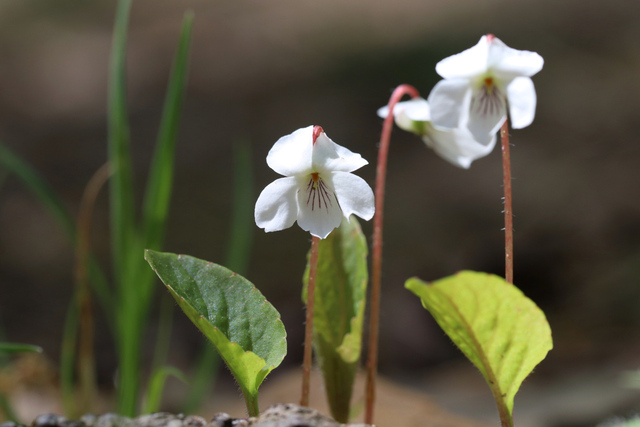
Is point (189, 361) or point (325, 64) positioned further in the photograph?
point (325, 64)

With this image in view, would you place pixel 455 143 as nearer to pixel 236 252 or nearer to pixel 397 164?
pixel 236 252

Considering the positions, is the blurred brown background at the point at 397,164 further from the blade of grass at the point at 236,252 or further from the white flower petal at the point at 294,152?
the white flower petal at the point at 294,152

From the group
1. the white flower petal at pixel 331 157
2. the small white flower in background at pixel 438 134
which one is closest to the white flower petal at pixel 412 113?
the small white flower in background at pixel 438 134

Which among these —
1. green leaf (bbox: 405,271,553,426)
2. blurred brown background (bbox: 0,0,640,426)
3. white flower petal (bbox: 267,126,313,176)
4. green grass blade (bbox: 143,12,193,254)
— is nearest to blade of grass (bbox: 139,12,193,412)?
green grass blade (bbox: 143,12,193,254)

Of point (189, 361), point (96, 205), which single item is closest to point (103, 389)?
point (189, 361)

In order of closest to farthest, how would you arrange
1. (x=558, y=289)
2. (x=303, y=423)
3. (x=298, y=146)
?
(x=303, y=423) → (x=298, y=146) → (x=558, y=289)

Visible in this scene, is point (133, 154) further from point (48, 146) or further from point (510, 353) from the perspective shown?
point (510, 353)
